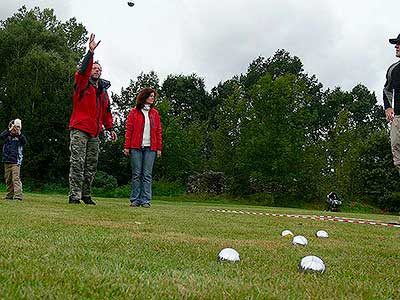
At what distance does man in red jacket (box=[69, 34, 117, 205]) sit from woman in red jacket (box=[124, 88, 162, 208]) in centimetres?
64

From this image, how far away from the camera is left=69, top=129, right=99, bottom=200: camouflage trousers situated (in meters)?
7.48

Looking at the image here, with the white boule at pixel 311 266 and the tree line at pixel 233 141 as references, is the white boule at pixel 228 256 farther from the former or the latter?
the tree line at pixel 233 141

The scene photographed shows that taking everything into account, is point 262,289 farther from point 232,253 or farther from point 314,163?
point 314,163

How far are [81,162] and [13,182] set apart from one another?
2.07m

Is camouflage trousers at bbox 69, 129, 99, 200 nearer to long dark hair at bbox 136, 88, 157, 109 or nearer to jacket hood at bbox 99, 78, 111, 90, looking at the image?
jacket hood at bbox 99, 78, 111, 90

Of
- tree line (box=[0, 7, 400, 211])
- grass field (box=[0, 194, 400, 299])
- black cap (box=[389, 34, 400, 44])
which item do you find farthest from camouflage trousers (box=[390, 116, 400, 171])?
tree line (box=[0, 7, 400, 211])

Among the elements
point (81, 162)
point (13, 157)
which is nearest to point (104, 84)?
point (81, 162)

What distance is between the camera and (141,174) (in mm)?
8273

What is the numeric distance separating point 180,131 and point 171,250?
1063 inches

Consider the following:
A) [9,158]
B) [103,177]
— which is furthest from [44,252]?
[103,177]

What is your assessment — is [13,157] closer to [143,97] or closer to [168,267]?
[143,97]

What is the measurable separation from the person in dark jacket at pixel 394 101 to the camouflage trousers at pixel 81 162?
14.1 feet

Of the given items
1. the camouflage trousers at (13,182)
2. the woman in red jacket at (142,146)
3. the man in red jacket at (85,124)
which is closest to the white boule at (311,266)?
the man in red jacket at (85,124)

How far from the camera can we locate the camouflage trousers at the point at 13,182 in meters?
8.83
